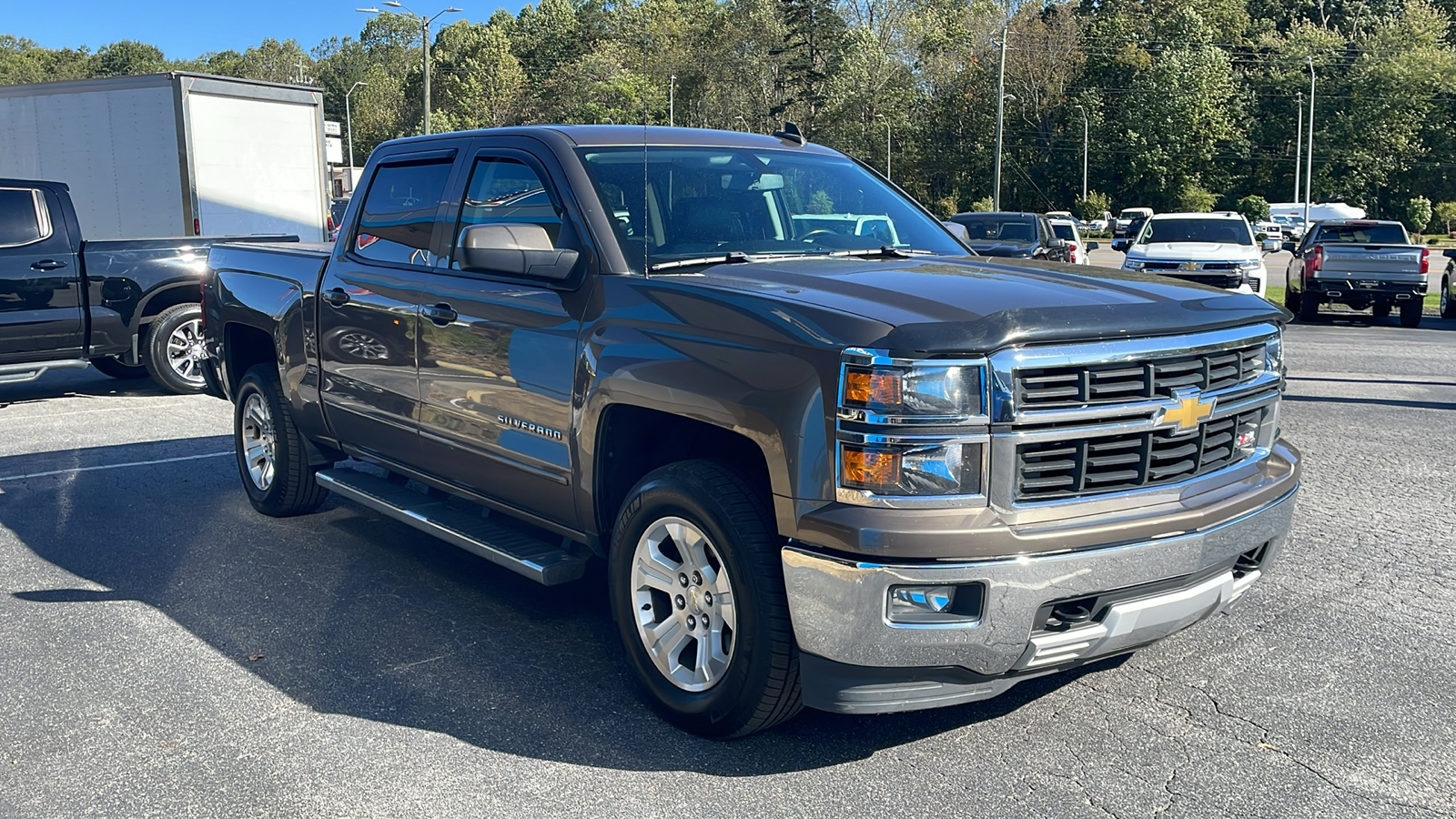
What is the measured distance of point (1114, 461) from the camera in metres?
3.46

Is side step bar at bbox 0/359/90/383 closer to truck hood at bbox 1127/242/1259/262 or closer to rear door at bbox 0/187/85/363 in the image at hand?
rear door at bbox 0/187/85/363

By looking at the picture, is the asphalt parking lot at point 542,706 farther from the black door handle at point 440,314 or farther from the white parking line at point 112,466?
the white parking line at point 112,466

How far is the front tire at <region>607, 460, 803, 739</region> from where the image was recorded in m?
3.53

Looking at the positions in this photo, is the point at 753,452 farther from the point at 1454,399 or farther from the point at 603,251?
the point at 1454,399

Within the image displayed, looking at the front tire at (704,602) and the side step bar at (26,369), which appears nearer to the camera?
the front tire at (704,602)

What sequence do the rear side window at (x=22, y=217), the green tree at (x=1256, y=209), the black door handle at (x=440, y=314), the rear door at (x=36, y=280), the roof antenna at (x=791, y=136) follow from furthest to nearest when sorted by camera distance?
the green tree at (x=1256, y=209), the rear side window at (x=22, y=217), the rear door at (x=36, y=280), the roof antenna at (x=791, y=136), the black door handle at (x=440, y=314)

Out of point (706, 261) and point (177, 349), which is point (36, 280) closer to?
point (177, 349)

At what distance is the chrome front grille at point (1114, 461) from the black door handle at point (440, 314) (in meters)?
2.49

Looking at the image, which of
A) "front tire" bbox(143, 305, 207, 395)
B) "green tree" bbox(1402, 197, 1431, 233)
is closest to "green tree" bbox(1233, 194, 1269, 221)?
"green tree" bbox(1402, 197, 1431, 233)

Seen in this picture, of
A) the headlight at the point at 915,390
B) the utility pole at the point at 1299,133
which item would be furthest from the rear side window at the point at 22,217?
the utility pole at the point at 1299,133

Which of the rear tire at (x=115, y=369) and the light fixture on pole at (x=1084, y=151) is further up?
the light fixture on pole at (x=1084, y=151)

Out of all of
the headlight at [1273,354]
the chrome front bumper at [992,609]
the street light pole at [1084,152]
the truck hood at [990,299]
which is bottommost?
the chrome front bumper at [992,609]

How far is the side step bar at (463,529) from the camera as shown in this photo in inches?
174

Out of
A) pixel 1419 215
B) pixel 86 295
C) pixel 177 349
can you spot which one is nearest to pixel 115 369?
pixel 177 349
